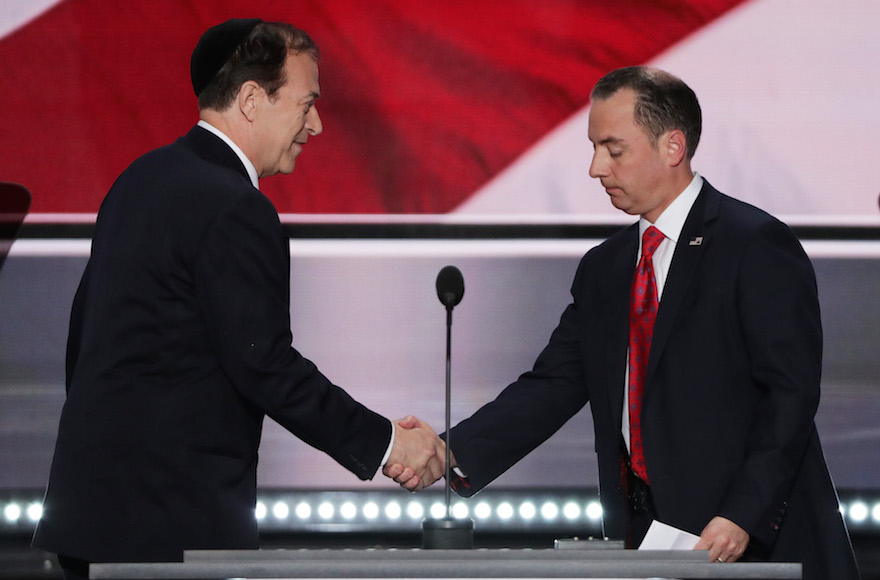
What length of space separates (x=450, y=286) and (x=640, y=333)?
0.43 meters

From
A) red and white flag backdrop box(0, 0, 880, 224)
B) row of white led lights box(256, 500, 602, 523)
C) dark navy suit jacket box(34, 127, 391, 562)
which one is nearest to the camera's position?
dark navy suit jacket box(34, 127, 391, 562)

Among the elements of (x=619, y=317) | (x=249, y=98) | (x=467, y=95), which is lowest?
(x=619, y=317)

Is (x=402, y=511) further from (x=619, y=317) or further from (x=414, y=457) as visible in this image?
(x=619, y=317)

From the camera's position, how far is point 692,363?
2.26 m

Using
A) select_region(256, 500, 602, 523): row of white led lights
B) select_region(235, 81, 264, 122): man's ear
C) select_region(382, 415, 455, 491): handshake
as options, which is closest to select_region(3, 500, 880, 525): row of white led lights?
select_region(256, 500, 602, 523): row of white led lights

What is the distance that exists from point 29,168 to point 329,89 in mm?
959

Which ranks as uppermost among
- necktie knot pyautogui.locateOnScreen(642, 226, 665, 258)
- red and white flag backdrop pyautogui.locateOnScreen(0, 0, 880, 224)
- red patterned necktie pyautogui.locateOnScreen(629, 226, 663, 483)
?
red and white flag backdrop pyautogui.locateOnScreen(0, 0, 880, 224)

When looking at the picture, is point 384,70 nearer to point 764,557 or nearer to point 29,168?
point 29,168

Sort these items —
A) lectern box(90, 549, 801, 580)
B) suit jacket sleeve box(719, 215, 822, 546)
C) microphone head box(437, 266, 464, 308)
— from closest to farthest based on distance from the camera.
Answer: lectern box(90, 549, 801, 580) → suit jacket sleeve box(719, 215, 822, 546) → microphone head box(437, 266, 464, 308)

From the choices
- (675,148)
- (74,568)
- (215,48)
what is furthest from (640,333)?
(74,568)

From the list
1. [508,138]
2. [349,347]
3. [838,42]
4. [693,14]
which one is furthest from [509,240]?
[838,42]

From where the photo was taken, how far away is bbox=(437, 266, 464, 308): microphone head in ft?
7.32

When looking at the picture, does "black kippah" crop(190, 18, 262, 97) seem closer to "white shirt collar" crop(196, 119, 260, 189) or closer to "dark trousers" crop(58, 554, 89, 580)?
"white shirt collar" crop(196, 119, 260, 189)

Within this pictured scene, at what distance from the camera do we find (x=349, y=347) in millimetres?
3363
